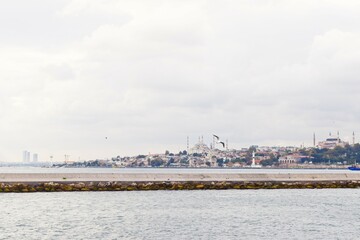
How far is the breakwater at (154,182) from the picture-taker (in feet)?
271

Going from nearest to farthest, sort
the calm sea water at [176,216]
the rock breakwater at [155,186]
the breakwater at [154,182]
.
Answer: the calm sea water at [176,216], the rock breakwater at [155,186], the breakwater at [154,182]

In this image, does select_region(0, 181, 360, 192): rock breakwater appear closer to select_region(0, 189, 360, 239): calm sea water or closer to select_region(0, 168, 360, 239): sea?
select_region(0, 168, 360, 239): sea

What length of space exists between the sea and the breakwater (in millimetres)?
4710

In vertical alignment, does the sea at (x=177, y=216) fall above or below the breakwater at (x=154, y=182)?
below

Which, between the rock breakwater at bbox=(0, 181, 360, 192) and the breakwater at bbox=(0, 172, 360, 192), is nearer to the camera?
the rock breakwater at bbox=(0, 181, 360, 192)

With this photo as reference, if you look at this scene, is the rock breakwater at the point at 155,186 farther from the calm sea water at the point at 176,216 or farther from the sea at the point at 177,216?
the calm sea water at the point at 176,216

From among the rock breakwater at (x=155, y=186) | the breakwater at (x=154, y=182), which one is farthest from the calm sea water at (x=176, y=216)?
the breakwater at (x=154, y=182)

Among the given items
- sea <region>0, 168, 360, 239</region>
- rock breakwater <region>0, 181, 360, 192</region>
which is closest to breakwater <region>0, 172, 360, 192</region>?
rock breakwater <region>0, 181, 360, 192</region>

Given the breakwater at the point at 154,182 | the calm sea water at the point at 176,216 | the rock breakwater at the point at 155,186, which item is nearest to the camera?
the calm sea water at the point at 176,216

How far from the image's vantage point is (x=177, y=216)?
52875 mm

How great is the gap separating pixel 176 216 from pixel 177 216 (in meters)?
0.08

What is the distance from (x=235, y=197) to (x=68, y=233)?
114 feet

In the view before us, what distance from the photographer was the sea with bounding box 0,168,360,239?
4188 centimetres

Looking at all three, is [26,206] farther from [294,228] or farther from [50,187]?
[294,228]
